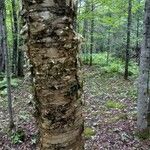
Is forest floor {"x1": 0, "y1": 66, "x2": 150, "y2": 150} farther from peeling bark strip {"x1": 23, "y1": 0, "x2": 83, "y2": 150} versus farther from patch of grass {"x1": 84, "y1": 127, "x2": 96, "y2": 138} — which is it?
peeling bark strip {"x1": 23, "y1": 0, "x2": 83, "y2": 150}

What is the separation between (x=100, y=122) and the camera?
865 cm

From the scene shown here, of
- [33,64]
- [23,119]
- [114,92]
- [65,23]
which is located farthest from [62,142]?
[114,92]

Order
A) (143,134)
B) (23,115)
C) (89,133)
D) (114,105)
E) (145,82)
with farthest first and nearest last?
(114,105), (23,115), (89,133), (143,134), (145,82)

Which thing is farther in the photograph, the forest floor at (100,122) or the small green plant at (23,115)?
the small green plant at (23,115)

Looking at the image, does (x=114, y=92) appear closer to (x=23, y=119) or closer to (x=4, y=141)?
(x=23, y=119)

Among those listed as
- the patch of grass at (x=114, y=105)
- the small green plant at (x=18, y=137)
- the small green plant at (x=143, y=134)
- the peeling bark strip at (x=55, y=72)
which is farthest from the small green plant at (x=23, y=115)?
the peeling bark strip at (x=55, y=72)

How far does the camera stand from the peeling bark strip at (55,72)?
127 centimetres

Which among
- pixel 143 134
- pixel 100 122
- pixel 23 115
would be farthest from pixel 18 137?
pixel 143 134

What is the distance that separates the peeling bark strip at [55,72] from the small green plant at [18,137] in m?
6.57

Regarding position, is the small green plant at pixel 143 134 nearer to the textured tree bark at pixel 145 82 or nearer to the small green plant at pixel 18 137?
the textured tree bark at pixel 145 82

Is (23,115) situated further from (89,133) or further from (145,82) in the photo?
(145,82)

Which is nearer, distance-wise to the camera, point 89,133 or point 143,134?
point 143,134

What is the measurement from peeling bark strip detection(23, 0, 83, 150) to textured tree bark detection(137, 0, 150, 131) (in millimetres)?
5795

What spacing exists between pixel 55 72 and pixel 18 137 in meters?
6.94
